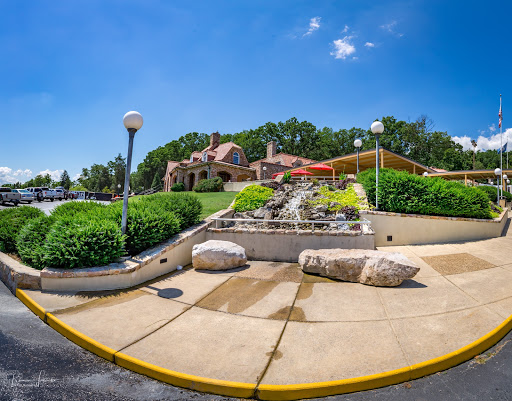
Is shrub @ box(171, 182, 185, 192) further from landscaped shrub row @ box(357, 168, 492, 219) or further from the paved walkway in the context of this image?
the paved walkway

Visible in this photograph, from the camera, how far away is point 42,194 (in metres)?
30.4

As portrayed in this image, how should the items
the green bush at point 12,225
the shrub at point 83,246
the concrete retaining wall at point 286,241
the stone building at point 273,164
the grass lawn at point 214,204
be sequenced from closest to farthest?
the shrub at point 83,246, the green bush at point 12,225, the concrete retaining wall at point 286,241, the grass lawn at point 214,204, the stone building at point 273,164

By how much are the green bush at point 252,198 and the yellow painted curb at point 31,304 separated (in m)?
7.61

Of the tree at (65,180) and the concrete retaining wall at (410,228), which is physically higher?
the tree at (65,180)

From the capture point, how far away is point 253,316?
398 centimetres

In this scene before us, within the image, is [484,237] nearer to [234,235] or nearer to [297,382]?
[234,235]

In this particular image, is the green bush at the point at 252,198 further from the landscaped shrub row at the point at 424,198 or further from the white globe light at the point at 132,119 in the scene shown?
the white globe light at the point at 132,119

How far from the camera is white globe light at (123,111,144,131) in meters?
5.95

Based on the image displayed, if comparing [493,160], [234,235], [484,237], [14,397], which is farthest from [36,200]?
[493,160]

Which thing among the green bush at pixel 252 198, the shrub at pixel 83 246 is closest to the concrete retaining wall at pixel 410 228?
the green bush at pixel 252 198

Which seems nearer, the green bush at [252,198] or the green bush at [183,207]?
the green bush at [183,207]

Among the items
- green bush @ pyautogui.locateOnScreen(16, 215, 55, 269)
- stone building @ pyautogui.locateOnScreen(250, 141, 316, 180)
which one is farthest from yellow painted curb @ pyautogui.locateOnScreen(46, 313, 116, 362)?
stone building @ pyautogui.locateOnScreen(250, 141, 316, 180)

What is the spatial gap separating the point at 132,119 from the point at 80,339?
4.59 metres

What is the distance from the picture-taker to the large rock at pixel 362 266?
5039mm
